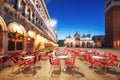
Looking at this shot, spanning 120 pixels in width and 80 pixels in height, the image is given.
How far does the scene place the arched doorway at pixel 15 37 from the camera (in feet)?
39.8

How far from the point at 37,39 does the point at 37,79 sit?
1511cm

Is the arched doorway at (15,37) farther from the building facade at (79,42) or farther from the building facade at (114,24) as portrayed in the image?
the building facade at (79,42)

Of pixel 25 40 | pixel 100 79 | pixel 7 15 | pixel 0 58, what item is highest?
pixel 7 15

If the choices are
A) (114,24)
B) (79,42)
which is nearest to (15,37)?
(114,24)

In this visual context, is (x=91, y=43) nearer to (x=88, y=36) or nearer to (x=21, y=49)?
(x=88, y=36)

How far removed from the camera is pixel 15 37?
13.7 m

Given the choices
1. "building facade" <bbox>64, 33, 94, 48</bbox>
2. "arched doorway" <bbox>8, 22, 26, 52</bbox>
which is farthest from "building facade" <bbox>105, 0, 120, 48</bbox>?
"arched doorway" <bbox>8, 22, 26, 52</bbox>

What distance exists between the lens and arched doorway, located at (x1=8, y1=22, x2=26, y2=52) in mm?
12139

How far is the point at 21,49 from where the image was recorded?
15.4m

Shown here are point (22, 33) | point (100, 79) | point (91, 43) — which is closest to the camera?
point (100, 79)

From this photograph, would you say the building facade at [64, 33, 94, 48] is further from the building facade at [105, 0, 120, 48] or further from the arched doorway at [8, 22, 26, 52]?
the arched doorway at [8, 22, 26, 52]

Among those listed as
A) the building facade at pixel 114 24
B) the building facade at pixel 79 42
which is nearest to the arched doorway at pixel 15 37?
the building facade at pixel 114 24

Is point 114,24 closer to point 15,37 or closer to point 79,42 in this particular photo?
point 79,42

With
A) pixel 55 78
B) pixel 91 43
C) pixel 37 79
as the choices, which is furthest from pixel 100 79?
pixel 91 43
